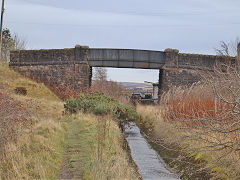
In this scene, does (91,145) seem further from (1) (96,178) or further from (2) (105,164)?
(1) (96,178)

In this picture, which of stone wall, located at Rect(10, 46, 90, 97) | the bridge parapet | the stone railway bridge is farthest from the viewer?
stone wall, located at Rect(10, 46, 90, 97)

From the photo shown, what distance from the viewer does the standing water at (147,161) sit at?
23.8 feet

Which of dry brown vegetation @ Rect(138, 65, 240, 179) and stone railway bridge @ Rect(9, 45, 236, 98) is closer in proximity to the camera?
dry brown vegetation @ Rect(138, 65, 240, 179)

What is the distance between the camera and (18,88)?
18.4 m

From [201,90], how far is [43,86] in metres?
13.5

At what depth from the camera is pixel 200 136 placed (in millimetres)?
7371

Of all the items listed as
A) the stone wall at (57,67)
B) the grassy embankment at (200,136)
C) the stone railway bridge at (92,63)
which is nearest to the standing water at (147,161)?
the grassy embankment at (200,136)

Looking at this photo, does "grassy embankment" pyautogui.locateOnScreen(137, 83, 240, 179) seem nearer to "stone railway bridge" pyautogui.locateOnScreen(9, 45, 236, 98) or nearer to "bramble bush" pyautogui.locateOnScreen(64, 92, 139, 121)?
"bramble bush" pyautogui.locateOnScreen(64, 92, 139, 121)

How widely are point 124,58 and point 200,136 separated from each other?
1383 centimetres

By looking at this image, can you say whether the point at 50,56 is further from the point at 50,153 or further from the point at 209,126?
the point at 209,126

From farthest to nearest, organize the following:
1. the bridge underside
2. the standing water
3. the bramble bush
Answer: the bridge underside → the bramble bush → the standing water

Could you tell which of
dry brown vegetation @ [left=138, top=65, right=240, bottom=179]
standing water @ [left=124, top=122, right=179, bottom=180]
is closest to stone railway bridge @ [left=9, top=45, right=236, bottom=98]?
dry brown vegetation @ [left=138, top=65, right=240, bottom=179]

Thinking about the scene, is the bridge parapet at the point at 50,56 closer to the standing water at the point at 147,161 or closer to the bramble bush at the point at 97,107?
the bramble bush at the point at 97,107

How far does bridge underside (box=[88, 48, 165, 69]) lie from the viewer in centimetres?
2058
